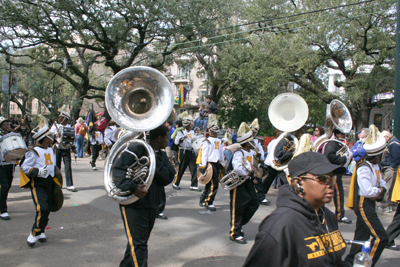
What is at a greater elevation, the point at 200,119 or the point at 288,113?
the point at 288,113

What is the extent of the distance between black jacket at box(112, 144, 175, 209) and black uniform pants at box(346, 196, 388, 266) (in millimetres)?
2356

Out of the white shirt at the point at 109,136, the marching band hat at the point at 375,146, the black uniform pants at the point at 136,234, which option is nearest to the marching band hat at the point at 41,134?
the black uniform pants at the point at 136,234

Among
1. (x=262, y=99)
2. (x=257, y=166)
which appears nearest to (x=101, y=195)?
(x=257, y=166)

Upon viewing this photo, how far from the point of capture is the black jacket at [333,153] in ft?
20.5

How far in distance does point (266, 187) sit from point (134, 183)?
5.07 meters

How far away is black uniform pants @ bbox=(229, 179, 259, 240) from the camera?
16.3ft

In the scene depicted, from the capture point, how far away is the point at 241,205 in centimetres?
495

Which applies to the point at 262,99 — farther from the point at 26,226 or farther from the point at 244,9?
the point at 26,226

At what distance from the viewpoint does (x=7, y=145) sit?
5750 millimetres

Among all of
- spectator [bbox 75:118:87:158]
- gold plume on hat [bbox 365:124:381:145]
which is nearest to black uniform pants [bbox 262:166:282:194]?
gold plume on hat [bbox 365:124:381:145]

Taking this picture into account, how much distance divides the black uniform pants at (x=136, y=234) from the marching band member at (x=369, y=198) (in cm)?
240

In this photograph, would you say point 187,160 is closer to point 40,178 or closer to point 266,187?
point 266,187

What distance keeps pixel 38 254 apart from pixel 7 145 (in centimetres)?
231

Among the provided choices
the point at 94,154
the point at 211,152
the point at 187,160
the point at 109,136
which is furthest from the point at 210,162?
the point at 94,154
